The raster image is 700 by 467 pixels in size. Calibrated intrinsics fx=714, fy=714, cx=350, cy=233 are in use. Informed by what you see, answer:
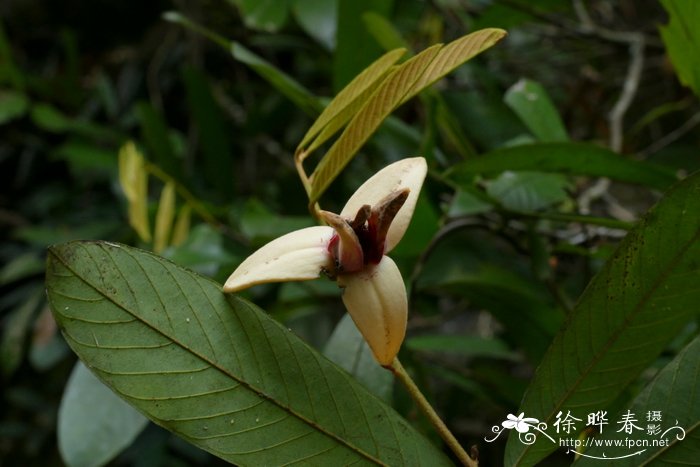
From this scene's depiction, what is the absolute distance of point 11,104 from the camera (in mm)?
1513

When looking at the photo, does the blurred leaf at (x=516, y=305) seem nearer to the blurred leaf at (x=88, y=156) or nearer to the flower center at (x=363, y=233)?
the flower center at (x=363, y=233)

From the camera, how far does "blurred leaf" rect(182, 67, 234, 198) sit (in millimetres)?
1251

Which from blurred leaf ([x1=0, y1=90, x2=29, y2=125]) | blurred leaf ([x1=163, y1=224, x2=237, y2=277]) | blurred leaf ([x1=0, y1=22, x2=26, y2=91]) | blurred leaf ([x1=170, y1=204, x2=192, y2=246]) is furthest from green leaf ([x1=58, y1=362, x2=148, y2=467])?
blurred leaf ([x1=0, y1=22, x2=26, y2=91])

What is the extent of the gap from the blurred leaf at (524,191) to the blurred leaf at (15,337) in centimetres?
108

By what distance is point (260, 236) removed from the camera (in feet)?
2.52

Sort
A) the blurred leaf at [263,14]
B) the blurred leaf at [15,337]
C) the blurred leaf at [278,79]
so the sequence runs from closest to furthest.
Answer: the blurred leaf at [278,79], the blurred leaf at [263,14], the blurred leaf at [15,337]

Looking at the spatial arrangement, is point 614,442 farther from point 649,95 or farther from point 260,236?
point 649,95

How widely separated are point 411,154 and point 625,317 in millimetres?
592

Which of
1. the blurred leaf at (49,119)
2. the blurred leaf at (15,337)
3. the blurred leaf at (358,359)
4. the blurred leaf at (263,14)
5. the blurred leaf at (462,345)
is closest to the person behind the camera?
the blurred leaf at (358,359)

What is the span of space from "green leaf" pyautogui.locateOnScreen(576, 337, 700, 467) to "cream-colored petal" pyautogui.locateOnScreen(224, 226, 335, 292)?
17 cm

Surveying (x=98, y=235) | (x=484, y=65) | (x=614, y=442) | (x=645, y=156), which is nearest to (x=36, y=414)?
(x=98, y=235)

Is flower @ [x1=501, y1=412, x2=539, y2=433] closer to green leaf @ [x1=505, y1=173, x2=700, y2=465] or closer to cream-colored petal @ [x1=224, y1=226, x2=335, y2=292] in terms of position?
green leaf @ [x1=505, y1=173, x2=700, y2=465]

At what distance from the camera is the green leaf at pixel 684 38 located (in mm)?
568

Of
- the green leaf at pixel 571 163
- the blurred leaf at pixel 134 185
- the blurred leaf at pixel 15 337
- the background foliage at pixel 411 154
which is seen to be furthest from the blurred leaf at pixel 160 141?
the green leaf at pixel 571 163
